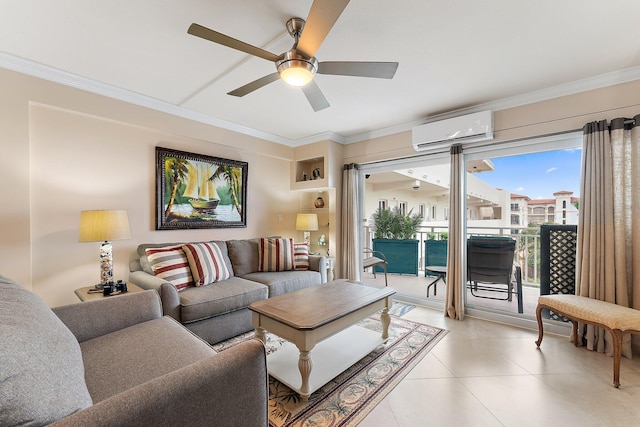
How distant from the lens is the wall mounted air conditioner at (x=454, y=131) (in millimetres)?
2959

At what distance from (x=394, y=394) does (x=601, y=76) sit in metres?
3.24

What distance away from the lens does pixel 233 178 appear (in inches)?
147

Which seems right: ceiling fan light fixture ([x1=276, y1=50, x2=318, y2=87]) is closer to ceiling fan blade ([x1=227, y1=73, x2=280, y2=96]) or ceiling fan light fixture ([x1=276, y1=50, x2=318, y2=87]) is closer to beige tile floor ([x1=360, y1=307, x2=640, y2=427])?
ceiling fan blade ([x1=227, y1=73, x2=280, y2=96])

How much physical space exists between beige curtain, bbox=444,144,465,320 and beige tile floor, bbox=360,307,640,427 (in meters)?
0.63

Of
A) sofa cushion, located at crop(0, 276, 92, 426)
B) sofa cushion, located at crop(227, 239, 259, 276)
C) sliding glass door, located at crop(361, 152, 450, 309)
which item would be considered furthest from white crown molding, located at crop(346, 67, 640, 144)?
sofa cushion, located at crop(0, 276, 92, 426)

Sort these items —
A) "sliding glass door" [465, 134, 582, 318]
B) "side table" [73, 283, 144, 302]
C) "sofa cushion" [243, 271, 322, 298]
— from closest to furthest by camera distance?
1. "side table" [73, 283, 144, 302]
2. "sliding glass door" [465, 134, 582, 318]
3. "sofa cushion" [243, 271, 322, 298]

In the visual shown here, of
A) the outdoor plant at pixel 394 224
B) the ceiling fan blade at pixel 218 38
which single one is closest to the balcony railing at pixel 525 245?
the outdoor plant at pixel 394 224

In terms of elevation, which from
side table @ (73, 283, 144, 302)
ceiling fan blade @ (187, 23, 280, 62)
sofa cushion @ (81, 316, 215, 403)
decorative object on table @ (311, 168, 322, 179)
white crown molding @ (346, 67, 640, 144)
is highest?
white crown molding @ (346, 67, 640, 144)

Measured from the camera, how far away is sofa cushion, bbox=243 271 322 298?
2.93 meters

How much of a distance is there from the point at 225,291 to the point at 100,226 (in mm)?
1176

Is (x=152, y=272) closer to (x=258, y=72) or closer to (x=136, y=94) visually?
(x=136, y=94)

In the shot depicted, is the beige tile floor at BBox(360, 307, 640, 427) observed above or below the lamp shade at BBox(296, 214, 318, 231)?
below

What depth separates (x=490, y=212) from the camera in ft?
11.0

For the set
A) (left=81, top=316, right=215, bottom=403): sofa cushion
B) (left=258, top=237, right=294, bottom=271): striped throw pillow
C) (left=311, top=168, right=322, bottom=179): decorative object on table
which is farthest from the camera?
(left=311, top=168, right=322, bottom=179): decorative object on table
